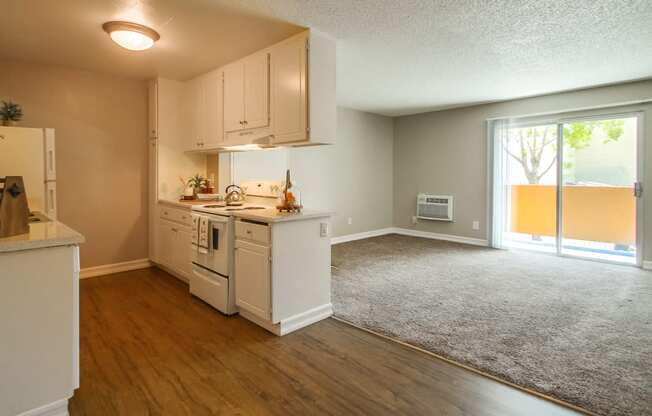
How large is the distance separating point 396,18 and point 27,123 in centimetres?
384

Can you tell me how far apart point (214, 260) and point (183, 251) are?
2.77 ft

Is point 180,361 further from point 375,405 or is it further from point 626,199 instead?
A: point 626,199

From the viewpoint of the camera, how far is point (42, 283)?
5.51 ft

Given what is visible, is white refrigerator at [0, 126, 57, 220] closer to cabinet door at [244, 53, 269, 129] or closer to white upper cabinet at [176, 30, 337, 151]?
white upper cabinet at [176, 30, 337, 151]

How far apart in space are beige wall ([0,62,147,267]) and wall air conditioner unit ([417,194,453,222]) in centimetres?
474

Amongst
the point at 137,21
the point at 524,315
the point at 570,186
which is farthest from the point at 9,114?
the point at 570,186

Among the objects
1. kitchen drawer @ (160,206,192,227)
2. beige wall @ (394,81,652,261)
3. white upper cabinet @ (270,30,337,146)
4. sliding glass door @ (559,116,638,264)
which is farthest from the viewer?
beige wall @ (394,81,652,261)

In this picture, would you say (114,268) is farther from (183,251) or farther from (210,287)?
(210,287)

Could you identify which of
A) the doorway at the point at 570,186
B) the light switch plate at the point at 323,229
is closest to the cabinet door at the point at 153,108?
the light switch plate at the point at 323,229

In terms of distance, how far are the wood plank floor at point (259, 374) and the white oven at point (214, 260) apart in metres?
0.19

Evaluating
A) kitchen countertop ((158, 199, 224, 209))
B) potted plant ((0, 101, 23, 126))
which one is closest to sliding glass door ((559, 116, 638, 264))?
kitchen countertop ((158, 199, 224, 209))

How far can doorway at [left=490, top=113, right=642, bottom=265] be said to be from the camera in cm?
475

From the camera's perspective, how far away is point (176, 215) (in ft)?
12.9

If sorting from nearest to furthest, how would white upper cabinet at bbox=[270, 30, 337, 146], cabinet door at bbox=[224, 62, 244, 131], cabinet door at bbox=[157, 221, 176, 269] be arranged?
white upper cabinet at bbox=[270, 30, 337, 146] → cabinet door at bbox=[224, 62, 244, 131] → cabinet door at bbox=[157, 221, 176, 269]
